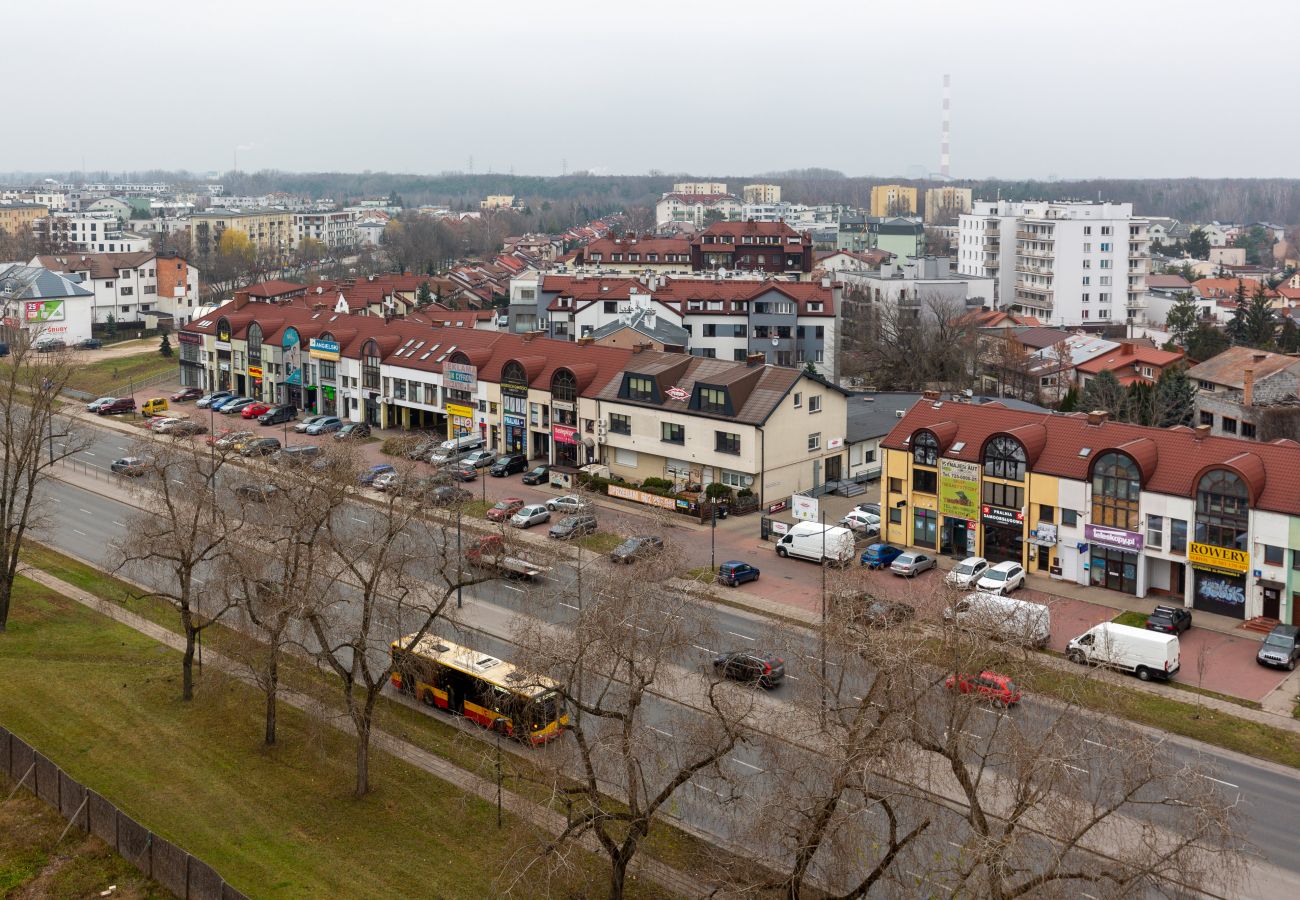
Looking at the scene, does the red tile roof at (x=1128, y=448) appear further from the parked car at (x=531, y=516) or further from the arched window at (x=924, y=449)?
the parked car at (x=531, y=516)

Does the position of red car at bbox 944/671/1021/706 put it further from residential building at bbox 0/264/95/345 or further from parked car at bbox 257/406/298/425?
residential building at bbox 0/264/95/345

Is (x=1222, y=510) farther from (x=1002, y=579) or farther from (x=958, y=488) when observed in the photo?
(x=958, y=488)

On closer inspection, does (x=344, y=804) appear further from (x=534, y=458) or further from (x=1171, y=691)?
(x=534, y=458)

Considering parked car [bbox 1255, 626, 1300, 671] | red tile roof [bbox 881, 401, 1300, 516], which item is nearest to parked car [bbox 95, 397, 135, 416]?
red tile roof [bbox 881, 401, 1300, 516]

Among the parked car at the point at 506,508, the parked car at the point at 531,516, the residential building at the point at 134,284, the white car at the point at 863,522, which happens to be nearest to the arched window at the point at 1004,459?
the white car at the point at 863,522

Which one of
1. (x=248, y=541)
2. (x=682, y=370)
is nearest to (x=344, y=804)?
(x=248, y=541)

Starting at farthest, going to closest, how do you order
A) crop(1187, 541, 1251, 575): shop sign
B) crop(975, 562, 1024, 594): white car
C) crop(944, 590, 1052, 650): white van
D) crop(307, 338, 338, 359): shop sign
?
crop(307, 338, 338, 359): shop sign, crop(975, 562, 1024, 594): white car, crop(1187, 541, 1251, 575): shop sign, crop(944, 590, 1052, 650): white van

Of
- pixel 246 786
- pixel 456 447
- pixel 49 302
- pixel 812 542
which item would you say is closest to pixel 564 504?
pixel 456 447

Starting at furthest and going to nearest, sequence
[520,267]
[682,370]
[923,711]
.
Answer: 1. [520,267]
2. [682,370]
3. [923,711]
